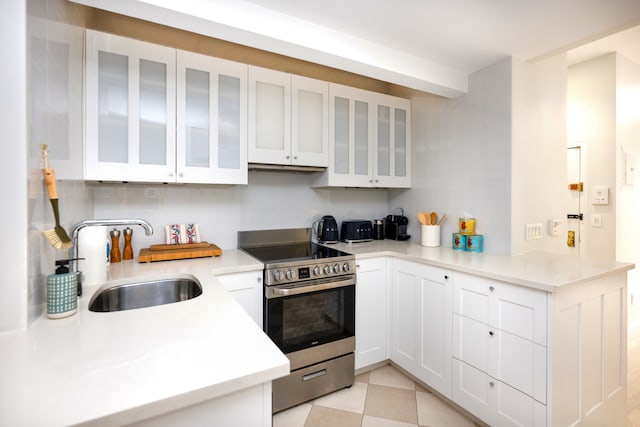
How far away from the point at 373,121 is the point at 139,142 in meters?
1.79

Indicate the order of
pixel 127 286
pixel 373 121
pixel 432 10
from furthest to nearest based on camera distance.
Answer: pixel 373 121
pixel 432 10
pixel 127 286

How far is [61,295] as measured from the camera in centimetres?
105

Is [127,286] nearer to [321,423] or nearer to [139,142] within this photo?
[139,142]

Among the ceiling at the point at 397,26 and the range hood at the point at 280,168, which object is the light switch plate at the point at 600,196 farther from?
the range hood at the point at 280,168

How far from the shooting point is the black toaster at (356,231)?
8.87 feet

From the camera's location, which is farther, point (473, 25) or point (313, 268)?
point (313, 268)

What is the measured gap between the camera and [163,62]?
6.08 ft

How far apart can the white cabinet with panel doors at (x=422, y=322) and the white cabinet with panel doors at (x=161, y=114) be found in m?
1.37

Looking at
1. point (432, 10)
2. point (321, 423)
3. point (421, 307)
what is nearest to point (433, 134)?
point (432, 10)

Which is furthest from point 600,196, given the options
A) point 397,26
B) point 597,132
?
point 397,26

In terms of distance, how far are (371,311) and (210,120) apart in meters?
1.74

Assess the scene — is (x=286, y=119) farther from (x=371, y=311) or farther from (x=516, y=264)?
(x=516, y=264)

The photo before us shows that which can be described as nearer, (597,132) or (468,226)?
(468,226)

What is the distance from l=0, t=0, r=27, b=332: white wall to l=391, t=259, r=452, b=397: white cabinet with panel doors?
6.52 feet
